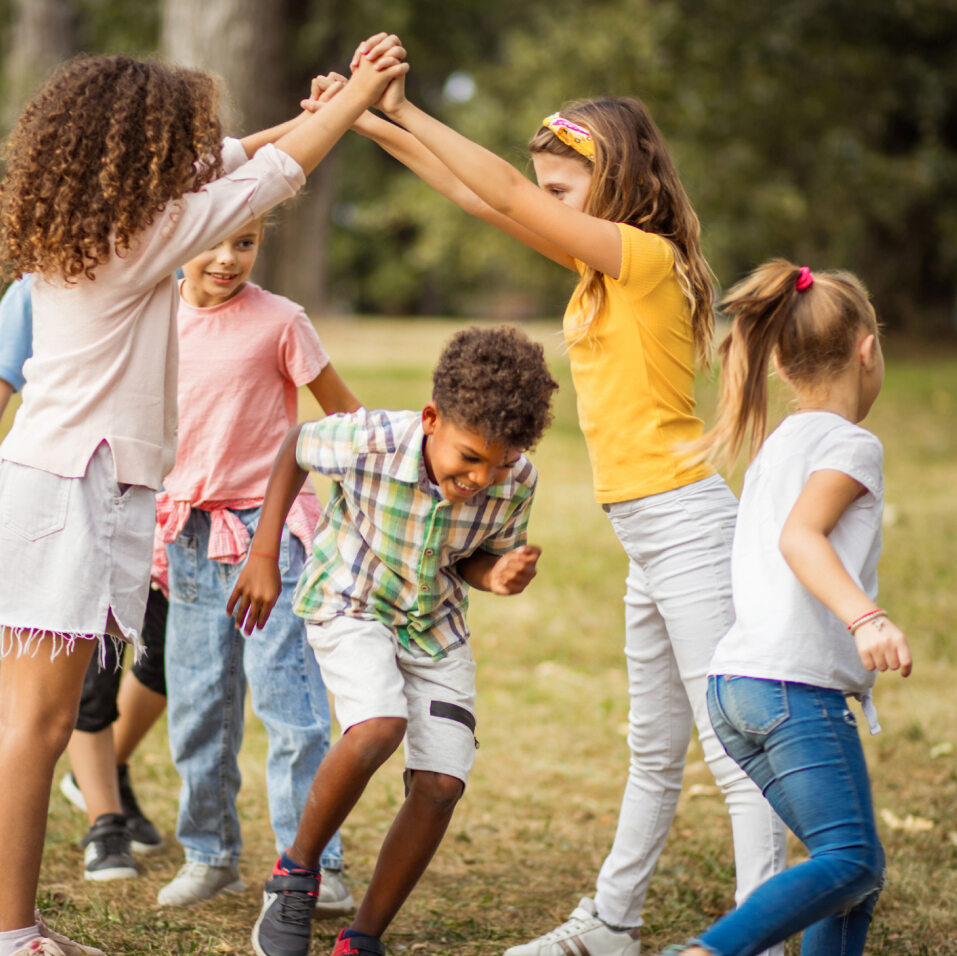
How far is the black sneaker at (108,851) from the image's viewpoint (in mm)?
3473

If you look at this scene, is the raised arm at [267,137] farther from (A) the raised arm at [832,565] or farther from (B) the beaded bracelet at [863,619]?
(B) the beaded bracelet at [863,619]

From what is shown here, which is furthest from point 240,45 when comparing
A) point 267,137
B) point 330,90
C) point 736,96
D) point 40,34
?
point 40,34

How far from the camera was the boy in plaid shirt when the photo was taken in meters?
2.53

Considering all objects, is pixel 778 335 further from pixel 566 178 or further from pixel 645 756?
pixel 645 756

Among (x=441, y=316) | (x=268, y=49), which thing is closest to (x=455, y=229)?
(x=268, y=49)

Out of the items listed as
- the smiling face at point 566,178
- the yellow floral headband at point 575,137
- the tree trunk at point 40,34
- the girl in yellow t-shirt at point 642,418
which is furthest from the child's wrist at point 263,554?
the tree trunk at point 40,34

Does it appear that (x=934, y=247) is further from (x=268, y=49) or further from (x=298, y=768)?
(x=298, y=768)

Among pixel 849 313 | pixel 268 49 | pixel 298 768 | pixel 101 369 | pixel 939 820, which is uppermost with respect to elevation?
pixel 268 49

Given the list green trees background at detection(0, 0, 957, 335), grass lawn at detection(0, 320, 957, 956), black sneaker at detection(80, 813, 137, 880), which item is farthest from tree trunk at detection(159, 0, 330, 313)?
black sneaker at detection(80, 813, 137, 880)

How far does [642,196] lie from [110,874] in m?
2.28

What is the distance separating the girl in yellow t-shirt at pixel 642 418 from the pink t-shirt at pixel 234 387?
0.66 metres

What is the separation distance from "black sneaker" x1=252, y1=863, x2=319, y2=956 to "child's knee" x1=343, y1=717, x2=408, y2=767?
1.06 ft

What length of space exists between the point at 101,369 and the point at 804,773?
155cm

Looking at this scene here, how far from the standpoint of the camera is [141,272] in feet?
8.25
